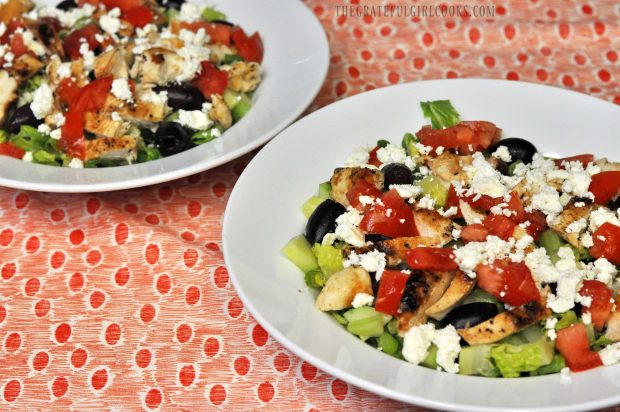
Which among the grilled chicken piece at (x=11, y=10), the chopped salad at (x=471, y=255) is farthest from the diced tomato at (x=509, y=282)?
the grilled chicken piece at (x=11, y=10)

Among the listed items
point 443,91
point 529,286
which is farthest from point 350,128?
point 529,286

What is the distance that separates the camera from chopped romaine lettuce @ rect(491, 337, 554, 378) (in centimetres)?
214

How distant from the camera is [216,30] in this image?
369 centimetres

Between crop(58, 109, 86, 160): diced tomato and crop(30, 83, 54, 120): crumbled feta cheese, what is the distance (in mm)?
84

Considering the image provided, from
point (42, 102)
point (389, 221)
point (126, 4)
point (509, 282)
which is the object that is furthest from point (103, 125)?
point (509, 282)

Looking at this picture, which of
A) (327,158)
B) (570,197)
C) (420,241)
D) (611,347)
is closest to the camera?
(611,347)

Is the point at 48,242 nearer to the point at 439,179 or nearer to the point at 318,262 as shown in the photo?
the point at 318,262

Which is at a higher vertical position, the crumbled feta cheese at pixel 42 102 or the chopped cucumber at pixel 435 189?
the chopped cucumber at pixel 435 189

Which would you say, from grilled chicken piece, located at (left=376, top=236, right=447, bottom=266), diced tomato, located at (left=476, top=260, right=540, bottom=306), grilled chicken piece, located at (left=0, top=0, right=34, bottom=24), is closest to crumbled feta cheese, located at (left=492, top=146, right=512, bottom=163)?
grilled chicken piece, located at (left=376, top=236, right=447, bottom=266)

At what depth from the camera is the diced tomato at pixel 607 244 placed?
242 centimetres

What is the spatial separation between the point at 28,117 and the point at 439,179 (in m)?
1.72

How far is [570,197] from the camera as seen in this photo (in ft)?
8.60

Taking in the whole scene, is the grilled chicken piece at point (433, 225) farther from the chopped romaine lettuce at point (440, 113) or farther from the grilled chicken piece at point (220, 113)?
the grilled chicken piece at point (220, 113)

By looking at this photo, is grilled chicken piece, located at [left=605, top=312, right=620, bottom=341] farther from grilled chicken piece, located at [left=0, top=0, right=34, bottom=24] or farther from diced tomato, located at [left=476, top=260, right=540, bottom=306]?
grilled chicken piece, located at [left=0, top=0, right=34, bottom=24]
